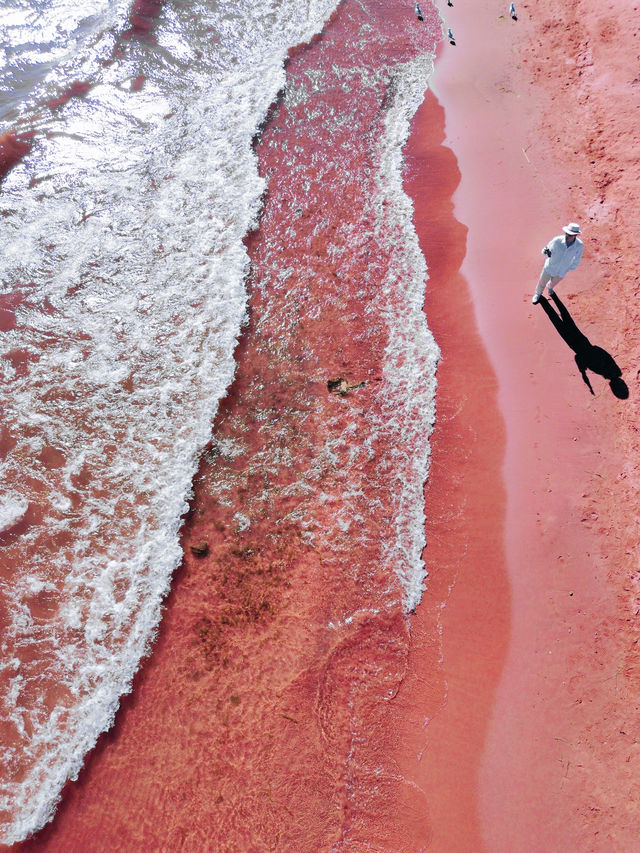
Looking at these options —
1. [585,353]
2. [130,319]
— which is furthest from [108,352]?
[585,353]

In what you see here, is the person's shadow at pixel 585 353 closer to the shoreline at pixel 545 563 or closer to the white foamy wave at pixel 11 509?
the shoreline at pixel 545 563

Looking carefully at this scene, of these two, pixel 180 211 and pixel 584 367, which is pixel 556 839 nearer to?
pixel 584 367

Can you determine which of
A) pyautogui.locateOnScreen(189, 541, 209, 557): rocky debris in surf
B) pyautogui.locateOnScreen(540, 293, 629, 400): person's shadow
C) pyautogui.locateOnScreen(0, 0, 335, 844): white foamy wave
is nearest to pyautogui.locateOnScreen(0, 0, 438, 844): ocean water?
pyautogui.locateOnScreen(0, 0, 335, 844): white foamy wave

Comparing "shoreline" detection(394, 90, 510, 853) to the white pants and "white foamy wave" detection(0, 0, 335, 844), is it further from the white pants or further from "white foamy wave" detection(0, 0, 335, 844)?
"white foamy wave" detection(0, 0, 335, 844)

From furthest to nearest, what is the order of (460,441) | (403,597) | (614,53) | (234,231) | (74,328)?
(614,53) < (234,231) < (74,328) < (460,441) < (403,597)

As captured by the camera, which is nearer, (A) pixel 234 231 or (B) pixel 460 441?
(B) pixel 460 441

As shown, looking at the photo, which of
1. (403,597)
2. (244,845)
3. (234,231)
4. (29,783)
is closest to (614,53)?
(234,231)

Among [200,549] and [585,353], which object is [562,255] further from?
[200,549]

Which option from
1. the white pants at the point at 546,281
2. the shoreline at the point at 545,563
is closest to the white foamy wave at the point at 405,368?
the shoreline at the point at 545,563
